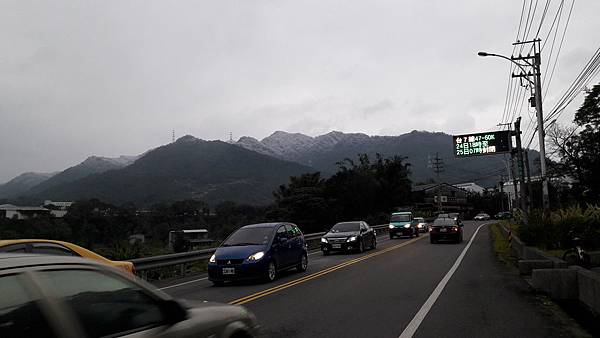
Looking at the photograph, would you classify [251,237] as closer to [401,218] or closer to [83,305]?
[83,305]

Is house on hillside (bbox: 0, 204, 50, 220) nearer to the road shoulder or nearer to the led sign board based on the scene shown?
the road shoulder

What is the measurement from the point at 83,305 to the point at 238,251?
34.5 feet

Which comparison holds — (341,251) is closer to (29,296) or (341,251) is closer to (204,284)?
(204,284)

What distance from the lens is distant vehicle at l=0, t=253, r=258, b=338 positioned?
260 cm

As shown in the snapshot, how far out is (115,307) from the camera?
314 centimetres

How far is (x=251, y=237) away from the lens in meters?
14.3

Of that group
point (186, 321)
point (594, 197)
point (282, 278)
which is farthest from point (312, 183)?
point (186, 321)

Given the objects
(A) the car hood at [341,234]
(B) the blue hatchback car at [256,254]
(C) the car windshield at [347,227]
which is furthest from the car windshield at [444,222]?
(B) the blue hatchback car at [256,254]

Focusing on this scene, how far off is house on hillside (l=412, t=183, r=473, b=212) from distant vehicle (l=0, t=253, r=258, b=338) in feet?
318

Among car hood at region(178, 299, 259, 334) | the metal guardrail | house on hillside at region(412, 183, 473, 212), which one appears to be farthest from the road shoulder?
house on hillside at region(412, 183, 473, 212)

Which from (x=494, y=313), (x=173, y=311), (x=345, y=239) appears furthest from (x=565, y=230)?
(x=173, y=311)

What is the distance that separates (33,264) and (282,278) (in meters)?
12.1

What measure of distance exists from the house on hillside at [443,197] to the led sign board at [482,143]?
6074cm

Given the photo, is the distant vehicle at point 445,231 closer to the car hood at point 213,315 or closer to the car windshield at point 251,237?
the car windshield at point 251,237
